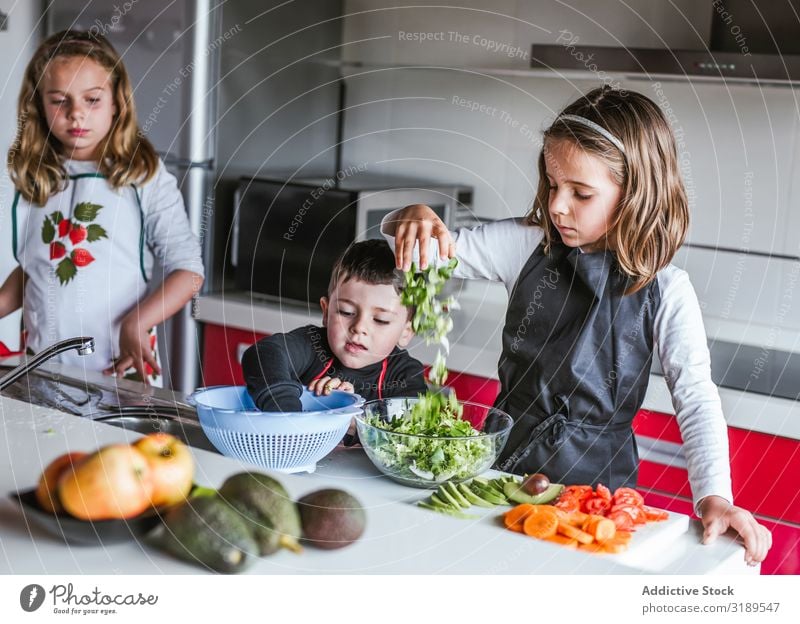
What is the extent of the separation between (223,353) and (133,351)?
490 mm

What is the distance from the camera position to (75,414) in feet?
2.72

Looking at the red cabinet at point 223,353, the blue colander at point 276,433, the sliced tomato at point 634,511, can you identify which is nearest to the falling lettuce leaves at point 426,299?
the blue colander at point 276,433

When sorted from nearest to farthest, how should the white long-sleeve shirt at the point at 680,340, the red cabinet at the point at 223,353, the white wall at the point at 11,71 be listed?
the white long-sleeve shirt at the point at 680,340 → the white wall at the point at 11,71 → the red cabinet at the point at 223,353

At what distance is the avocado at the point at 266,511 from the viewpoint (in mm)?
553

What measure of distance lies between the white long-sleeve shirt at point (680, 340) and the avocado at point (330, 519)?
301mm

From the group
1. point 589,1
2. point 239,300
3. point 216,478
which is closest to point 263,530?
point 216,478

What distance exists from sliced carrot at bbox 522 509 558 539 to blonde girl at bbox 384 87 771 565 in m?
0.26

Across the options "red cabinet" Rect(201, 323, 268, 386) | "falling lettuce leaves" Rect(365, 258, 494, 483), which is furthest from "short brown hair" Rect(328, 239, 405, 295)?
"red cabinet" Rect(201, 323, 268, 386)

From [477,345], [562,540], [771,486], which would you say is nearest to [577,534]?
[562,540]

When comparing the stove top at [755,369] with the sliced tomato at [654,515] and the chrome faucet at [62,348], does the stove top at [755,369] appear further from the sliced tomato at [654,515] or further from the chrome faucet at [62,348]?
the chrome faucet at [62,348]

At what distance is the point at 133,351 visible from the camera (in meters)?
1.16

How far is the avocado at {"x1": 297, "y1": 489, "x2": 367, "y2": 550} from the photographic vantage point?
57 centimetres

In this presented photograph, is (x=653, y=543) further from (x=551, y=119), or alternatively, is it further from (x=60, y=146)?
(x=551, y=119)

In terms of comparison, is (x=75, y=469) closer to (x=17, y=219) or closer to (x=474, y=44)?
(x=17, y=219)
